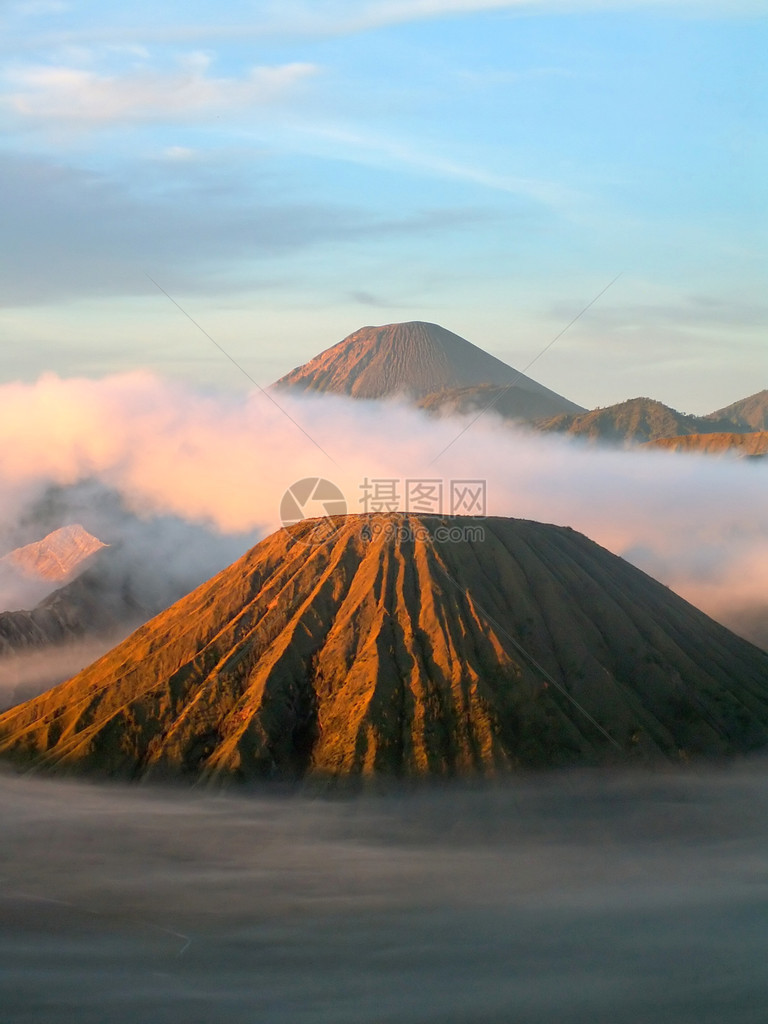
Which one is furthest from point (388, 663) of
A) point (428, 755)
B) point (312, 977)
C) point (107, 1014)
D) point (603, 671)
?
point (107, 1014)

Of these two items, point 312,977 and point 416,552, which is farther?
point 416,552

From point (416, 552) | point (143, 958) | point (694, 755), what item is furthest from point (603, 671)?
point (143, 958)

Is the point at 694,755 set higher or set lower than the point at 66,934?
higher

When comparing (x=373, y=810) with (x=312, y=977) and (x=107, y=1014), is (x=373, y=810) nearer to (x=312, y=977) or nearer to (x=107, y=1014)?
(x=312, y=977)

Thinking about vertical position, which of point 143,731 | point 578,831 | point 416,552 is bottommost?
point 578,831

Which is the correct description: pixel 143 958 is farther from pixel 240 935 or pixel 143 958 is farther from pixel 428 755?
pixel 428 755

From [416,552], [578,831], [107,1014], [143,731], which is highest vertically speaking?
[416,552]
